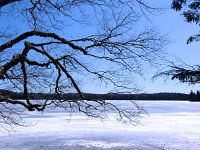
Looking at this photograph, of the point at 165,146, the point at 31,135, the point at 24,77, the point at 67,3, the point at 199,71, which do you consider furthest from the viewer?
the point at 31,135

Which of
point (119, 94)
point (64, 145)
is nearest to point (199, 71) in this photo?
point (119, 94)

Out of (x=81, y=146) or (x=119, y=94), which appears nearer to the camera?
(x=119, y=94)

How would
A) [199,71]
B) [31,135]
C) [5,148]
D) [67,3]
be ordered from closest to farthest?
1. [67,3]
2. [199,71]
3. [5,148]
4. [31,135]

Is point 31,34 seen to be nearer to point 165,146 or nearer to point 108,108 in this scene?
point 108,108

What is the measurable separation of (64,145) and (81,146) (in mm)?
791

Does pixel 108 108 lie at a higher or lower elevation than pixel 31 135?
higher

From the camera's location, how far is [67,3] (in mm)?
5957

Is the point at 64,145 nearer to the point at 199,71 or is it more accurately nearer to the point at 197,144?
the point at 197,144

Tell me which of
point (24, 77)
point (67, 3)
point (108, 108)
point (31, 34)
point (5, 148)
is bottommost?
point (5, 148)

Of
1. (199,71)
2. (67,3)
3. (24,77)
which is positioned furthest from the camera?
(199,71)

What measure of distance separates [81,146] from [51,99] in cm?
1107

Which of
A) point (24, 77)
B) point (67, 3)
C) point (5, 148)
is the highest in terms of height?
point (67, 3)

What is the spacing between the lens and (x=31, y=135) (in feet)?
70.7

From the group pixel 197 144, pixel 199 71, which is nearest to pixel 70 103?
pixel 199 71
